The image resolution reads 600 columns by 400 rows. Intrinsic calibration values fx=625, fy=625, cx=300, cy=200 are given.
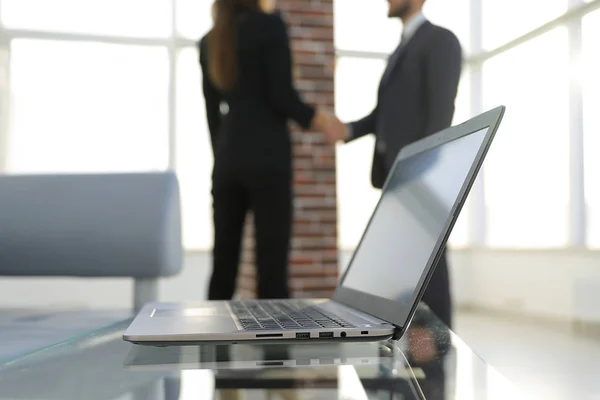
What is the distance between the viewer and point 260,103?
2.00 meters

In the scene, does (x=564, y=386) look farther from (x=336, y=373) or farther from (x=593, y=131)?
(x=336, y=373)

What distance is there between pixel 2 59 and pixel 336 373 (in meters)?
3.96

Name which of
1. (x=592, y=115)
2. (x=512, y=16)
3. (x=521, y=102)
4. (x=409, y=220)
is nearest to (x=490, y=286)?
(x=521, y=102)

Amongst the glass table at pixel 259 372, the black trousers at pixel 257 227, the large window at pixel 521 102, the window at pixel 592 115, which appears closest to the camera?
the glass table at pixel 259 372

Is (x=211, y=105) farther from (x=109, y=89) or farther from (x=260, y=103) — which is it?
(x=109, y=89)

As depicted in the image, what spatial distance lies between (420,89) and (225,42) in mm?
652

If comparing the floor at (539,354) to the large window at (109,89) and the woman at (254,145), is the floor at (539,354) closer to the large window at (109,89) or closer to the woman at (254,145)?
the woman at (254,145)

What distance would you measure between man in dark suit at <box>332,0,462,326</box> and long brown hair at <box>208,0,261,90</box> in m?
0.52

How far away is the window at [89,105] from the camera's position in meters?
3.92

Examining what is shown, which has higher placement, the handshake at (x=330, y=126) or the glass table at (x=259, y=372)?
the handshake at (x=330, y=126)

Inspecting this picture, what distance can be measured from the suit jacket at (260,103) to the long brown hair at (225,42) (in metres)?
0.03

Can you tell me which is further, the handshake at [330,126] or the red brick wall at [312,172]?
the red brick wall at [312,172]

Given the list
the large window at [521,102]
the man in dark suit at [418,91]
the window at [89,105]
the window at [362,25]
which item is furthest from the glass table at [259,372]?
the window at [89,105]

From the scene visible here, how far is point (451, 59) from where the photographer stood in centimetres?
198
